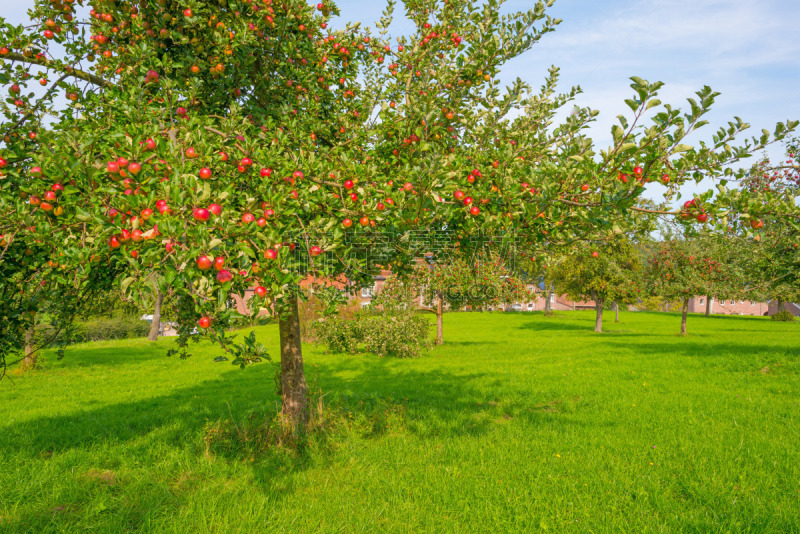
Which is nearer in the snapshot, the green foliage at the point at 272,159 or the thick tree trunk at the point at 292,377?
the green foliage at the point at 272,159

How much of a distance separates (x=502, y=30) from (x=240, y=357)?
5.21m

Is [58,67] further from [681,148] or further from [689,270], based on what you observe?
[689,270]

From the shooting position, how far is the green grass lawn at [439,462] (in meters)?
5.21

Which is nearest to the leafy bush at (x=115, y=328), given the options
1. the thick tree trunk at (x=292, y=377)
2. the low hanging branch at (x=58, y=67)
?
the thick tree trunk at (x=292, y=377)

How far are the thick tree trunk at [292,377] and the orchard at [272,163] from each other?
0.04 metres

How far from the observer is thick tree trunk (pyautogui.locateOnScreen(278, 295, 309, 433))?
745 centimetres

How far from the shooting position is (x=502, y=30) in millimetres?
5859

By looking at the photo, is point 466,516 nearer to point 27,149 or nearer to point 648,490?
point 648,490

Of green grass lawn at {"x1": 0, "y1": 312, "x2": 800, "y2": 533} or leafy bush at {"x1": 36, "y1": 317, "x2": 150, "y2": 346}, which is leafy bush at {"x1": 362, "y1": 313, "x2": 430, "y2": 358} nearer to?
green grass lawn at {"x1": 0, "y1": 312, "x2": 800, "y2": 533}

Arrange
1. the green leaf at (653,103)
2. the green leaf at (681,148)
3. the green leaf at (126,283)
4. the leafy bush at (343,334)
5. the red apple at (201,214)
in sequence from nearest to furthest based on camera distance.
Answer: the green leaf at (126,283) < the red apple at (201,214) < the green leaf at (653,103) < the green leaf at (681,148) < the leafy bush at (343,334)

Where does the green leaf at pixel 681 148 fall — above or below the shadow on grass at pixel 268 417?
above

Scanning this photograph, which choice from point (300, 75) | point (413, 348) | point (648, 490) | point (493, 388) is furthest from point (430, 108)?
point (413, 348)

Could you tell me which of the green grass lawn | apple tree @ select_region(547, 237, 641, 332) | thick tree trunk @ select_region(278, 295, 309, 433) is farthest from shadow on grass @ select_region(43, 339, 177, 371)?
apple tree @ select_region(547, 237, 641, 332)

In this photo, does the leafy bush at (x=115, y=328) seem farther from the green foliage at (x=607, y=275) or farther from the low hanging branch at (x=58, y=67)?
the green foliage at (x=607, y=275)
